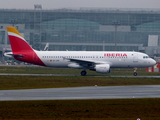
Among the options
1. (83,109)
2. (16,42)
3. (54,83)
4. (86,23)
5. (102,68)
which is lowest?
(54,83)

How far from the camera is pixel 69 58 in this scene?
53250 millimetres

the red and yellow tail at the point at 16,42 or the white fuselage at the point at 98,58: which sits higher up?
the red and yellow tail at the point at 16,42

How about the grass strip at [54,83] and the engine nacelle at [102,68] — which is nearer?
the grass strip at [54,83]

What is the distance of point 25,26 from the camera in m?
158

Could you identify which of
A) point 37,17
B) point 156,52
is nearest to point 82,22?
point 37,17

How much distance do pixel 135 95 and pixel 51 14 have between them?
13530cm

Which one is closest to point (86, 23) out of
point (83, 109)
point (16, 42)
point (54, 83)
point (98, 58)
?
point (98, 58)

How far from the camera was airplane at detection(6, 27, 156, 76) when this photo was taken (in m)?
53.6

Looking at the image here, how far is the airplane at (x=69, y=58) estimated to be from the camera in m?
53.6

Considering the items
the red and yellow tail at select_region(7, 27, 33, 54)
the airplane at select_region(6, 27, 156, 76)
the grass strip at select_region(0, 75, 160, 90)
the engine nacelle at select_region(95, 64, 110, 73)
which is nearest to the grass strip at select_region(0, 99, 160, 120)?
the grass strip at select_region(0, 75, 160, 90)

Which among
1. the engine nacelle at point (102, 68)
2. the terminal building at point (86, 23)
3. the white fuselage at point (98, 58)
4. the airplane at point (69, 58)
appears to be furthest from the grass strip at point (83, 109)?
the terminal building at point (86, 23)

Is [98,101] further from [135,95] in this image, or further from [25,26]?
[25,26]

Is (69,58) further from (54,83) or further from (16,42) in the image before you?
(54,83)

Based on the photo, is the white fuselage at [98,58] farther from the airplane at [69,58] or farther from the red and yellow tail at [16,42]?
the red and yellow tail at [16,42]
